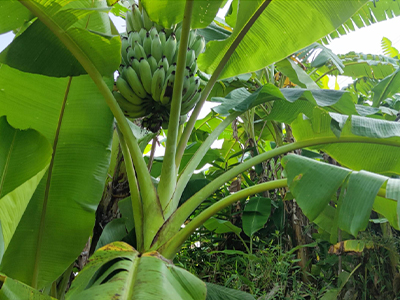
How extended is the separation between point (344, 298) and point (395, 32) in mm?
3423

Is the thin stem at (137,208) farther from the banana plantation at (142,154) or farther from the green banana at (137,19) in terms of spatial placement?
the green banana at (137,19)

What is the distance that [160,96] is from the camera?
108cm

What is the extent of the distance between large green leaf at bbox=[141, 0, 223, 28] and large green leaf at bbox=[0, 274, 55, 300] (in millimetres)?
730

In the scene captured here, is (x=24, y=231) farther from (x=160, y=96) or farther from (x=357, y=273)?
(x=357, y=273)

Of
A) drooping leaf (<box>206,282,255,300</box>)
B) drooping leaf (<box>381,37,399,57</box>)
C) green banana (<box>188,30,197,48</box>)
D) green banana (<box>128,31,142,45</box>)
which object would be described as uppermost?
drooping leaf (<box>381,37,399,57</box>)

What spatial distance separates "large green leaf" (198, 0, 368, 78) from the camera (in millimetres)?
1025

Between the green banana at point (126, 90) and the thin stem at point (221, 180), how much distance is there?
38 centimetres

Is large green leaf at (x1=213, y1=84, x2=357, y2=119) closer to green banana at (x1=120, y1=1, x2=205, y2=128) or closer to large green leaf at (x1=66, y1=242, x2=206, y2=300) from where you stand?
green banana at (x1=120, y1=1, x2=205, y2=128)

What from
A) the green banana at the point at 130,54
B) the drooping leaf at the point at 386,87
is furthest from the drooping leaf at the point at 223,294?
the drooping leaf at the point at 386,87

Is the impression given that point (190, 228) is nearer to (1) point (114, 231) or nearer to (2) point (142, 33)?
(1) point (114, 231)

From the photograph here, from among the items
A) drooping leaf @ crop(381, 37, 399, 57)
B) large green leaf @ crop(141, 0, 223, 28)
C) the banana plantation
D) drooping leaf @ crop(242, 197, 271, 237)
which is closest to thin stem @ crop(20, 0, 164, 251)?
the banana plantation

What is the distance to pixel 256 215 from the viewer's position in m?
1.38

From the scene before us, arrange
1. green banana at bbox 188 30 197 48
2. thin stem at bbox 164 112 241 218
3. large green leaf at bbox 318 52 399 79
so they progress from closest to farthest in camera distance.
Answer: thin stem at bbox 164 112 241 218, green banana at bbox 188 30 197 48, large green leaf at bbox 318 52 399 79

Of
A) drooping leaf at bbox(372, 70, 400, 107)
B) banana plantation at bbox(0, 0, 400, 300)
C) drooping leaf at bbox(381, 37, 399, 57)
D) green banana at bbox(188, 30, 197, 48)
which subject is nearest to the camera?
banana plantation at bbox(0, 0, 400, 300)
